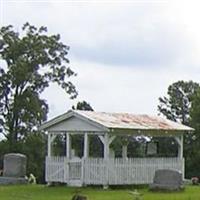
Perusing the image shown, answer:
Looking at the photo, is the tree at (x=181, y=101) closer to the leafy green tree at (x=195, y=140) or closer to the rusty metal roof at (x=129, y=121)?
the leafy green tree at (x=195, y=140)

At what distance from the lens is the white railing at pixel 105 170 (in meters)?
35.9

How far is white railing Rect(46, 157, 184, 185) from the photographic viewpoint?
35875 mm

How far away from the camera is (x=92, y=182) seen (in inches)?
1421

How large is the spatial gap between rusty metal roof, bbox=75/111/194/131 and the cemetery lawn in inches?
118

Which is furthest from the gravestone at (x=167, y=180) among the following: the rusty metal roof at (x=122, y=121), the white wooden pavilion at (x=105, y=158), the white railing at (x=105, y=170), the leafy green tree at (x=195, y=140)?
the leafy green tree at (x=195, y=140)

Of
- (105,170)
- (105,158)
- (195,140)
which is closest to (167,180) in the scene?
(105,170)

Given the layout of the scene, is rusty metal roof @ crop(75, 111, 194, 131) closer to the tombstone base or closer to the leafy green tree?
the tombstone base

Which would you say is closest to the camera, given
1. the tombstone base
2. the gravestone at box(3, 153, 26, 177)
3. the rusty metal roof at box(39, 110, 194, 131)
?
the rusty metal roof at box(39, 110, 194, 131)

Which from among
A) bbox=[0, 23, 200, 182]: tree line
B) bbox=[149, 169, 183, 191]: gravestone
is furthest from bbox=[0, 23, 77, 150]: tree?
bbox=[149, 169, 183, 191]: gravestone

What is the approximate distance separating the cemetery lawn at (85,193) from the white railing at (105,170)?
2.04ft

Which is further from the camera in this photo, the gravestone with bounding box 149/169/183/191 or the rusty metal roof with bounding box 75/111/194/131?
the rusty metal roof with bounding box 75/111/194/131

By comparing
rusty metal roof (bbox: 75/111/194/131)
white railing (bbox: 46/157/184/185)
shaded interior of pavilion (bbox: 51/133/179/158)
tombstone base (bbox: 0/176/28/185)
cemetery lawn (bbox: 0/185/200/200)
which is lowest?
cemetery lawn (bbox: 0/185/200/200)

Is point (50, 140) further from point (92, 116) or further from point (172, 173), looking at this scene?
point (172, 173)

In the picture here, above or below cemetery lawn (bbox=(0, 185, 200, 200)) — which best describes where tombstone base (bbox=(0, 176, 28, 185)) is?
above
